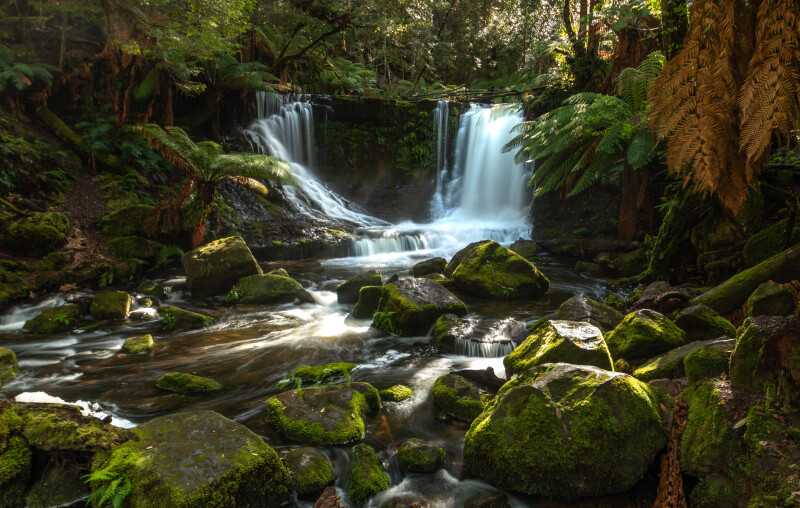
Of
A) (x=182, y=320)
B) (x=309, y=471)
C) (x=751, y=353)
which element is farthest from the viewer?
(x=182, y=320)

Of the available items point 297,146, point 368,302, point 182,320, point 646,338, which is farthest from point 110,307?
point 297,146

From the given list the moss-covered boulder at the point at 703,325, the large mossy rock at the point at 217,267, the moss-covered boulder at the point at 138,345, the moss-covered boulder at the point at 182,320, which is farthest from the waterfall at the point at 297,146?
the moss-covered boulder at the point at 703,325

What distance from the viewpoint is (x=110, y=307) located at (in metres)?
6.62

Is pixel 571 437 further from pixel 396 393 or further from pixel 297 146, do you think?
pixel 297 146

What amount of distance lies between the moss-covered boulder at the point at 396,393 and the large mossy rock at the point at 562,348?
99 centimetres

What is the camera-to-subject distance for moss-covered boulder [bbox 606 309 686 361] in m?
3.96

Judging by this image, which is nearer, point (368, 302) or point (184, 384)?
point (184, 384)

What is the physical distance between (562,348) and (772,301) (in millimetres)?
1591

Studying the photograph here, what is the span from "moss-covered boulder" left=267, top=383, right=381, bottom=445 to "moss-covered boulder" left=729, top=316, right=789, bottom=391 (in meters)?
2.49

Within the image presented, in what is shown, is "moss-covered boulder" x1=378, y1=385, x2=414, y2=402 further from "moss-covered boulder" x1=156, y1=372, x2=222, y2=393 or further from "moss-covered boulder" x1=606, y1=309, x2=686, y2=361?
"moss-covered boulder" x1=606, y1=309, x2=686, y2=361

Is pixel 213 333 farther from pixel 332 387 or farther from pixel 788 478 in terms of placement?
pixel 788 478

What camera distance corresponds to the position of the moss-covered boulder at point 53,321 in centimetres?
611

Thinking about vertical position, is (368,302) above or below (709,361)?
below

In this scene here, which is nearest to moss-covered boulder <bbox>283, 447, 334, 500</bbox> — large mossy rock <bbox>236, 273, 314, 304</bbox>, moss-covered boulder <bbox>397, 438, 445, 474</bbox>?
moss-covered boulder <bbox>397, 438, 445, 474</bbox>
